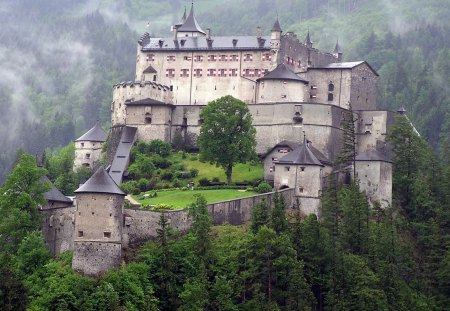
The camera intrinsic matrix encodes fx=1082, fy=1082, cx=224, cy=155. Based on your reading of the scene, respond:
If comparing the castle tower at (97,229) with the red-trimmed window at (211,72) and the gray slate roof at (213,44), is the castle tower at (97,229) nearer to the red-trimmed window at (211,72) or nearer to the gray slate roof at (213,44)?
the red-trimmed window at (211,72)

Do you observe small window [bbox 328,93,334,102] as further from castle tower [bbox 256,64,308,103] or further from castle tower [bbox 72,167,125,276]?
castle tower [bbox 72,167,125,276]

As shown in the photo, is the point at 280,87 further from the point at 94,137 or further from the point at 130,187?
the point at 94,137

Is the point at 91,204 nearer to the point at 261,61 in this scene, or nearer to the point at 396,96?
the point at 261,61

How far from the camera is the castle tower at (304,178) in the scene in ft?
274

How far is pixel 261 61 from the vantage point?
4048 inches

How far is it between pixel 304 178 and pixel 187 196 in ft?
30.3

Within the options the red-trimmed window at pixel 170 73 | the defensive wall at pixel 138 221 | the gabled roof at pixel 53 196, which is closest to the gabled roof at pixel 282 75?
the red-trimmed window at pixel 170 73

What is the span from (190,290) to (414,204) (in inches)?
1056

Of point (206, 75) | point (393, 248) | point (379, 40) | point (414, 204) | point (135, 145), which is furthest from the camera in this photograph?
point (379, 40)

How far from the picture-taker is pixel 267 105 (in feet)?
315

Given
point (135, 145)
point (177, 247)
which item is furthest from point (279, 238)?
point (135, 145)

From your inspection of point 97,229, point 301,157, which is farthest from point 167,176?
point 97,229

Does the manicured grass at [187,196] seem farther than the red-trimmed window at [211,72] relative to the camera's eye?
No

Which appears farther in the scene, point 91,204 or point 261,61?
point 261,61
